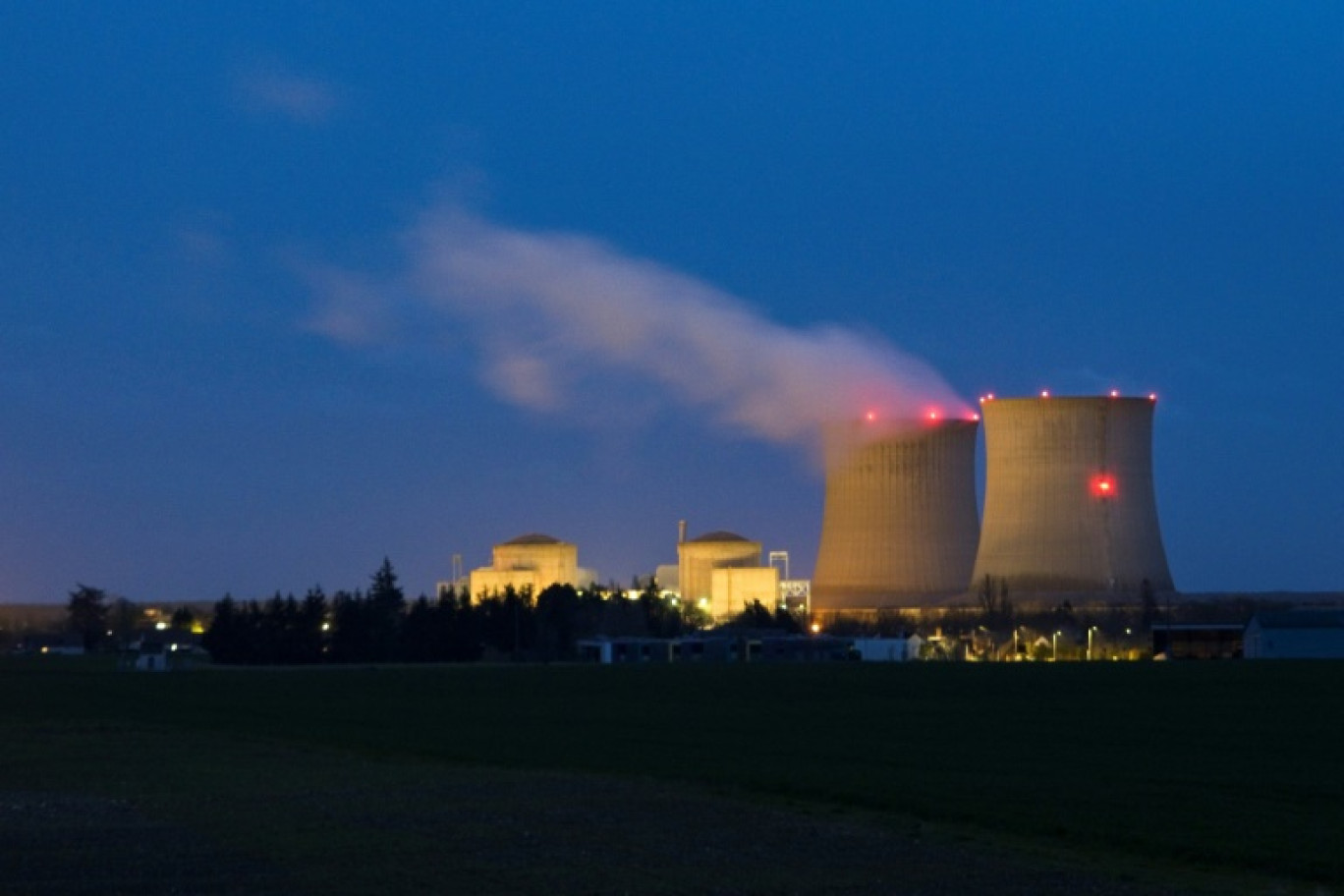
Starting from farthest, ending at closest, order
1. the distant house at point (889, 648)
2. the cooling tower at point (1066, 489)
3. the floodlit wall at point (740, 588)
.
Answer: the floodlit wall at point (740, 588), the distant house at point (889, 648), the cooling tower at point (1066, 489)

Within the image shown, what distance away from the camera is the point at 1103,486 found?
6247 cm

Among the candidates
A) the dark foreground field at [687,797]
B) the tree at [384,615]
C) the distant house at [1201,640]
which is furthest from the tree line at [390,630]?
the dark foreground field at [687,797]

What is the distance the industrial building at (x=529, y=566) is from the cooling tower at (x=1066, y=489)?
136 ft

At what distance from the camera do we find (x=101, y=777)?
73.3ft

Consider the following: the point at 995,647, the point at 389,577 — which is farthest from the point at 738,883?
the point at 389,577

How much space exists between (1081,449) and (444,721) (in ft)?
107

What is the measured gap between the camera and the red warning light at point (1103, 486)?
6200cm

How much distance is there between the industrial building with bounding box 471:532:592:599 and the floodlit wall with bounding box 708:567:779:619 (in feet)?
24.6

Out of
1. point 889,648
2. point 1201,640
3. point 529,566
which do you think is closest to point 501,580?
point 529,566

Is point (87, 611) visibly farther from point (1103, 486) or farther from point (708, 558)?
point (1103, 486)

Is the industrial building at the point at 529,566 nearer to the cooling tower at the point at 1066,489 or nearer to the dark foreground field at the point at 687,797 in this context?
the cooling tower at the point at 1066,489

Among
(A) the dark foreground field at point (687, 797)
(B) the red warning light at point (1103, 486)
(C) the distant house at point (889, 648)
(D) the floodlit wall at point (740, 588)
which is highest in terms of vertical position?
(B) the red warning light at point (1103, 486)

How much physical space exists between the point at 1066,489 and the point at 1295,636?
15143mm

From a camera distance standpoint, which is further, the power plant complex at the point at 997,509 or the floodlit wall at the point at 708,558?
the floodlit wall at the point at 708,558
